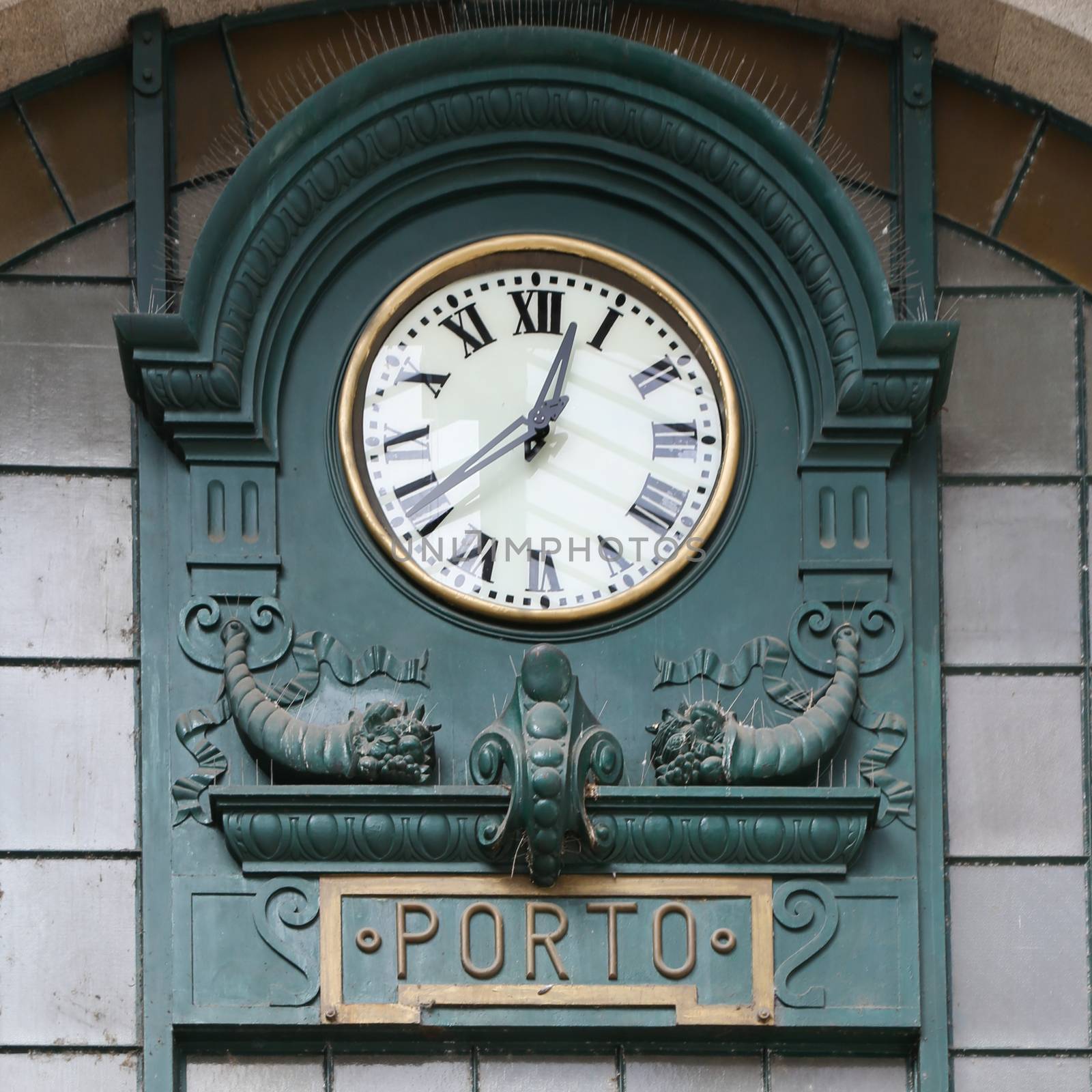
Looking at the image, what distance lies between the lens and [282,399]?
26.7 ft

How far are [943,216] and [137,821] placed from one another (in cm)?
318

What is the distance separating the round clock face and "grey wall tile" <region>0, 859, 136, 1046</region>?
4.31 ft

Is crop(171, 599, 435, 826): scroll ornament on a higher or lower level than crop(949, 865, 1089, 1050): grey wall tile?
higher

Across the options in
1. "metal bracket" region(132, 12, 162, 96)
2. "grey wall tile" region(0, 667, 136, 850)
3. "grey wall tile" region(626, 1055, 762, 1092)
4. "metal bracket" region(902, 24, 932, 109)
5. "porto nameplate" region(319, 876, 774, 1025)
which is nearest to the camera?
"porto nameplate" region(319, 876, 774, 1025)

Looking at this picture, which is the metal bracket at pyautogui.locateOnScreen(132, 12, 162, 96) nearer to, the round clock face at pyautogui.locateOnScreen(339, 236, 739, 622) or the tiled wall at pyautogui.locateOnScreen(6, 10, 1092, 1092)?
the tiled wall at pyautogui.locateOnScreen(6, 10, 1092, 1092)

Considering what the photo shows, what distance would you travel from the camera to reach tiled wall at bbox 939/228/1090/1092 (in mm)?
7930

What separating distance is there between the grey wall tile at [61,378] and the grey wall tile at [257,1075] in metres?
1.85

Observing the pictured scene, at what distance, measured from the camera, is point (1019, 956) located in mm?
7973

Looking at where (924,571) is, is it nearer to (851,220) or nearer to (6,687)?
(851,220)

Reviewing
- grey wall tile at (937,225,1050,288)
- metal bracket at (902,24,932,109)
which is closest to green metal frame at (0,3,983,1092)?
metal bracket at (902,24,932,109)

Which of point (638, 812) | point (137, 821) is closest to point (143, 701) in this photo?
point (137, 821)

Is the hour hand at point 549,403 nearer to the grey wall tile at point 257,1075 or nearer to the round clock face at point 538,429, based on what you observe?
the round clock face at point 538,429

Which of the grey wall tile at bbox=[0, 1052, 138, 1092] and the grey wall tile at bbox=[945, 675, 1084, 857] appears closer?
the grey wall tile at bbox=[0, 1052, 138, 1092]

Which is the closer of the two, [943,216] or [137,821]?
[137,821]
